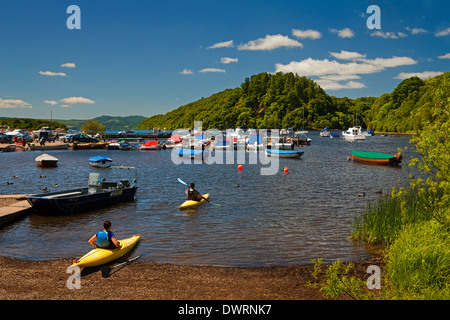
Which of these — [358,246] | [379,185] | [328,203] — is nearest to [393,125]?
[379,185]

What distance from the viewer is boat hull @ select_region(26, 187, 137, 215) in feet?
75.8

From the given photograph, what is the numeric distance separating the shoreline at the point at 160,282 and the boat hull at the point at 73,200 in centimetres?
748

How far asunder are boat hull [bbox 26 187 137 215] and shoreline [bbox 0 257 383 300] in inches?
295

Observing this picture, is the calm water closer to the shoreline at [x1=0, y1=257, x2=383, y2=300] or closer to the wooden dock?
the wooden dock

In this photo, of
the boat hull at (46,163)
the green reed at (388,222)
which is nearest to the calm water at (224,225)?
the green reed at (388,222)

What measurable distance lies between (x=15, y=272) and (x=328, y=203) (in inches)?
907

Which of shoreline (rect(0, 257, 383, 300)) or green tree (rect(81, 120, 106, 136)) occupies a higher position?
green tree (rect(81, 120, 106, 136))

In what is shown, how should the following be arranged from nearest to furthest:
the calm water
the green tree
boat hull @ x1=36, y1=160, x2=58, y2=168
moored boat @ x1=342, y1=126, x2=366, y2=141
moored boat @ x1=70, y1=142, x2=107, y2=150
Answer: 1. the calm water
2. boat hull @ x1=36, y1=160, x2=58, y2=168
3. moored boat @ x1=70, y1=142, x2=107, y2=150
4. moored boat @ x1=342, y1=126, x2=366, y2=141
5. the green tree

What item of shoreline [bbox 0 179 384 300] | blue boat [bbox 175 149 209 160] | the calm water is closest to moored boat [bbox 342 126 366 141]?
blue boat [bbox 175 149 209 160]

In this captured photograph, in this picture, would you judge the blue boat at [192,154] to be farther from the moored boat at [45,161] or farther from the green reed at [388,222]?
the green reed at [388,222]

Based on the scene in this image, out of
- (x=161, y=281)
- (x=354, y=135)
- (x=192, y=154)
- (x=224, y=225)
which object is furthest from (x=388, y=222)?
(x=354, y=135)

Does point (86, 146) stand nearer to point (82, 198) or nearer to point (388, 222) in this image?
point (82, 198)

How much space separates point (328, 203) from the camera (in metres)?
29.4

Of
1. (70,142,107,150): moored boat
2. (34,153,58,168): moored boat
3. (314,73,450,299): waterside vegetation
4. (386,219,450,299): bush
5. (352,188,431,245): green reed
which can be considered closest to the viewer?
(314,73,450,299): waterside vegetation
